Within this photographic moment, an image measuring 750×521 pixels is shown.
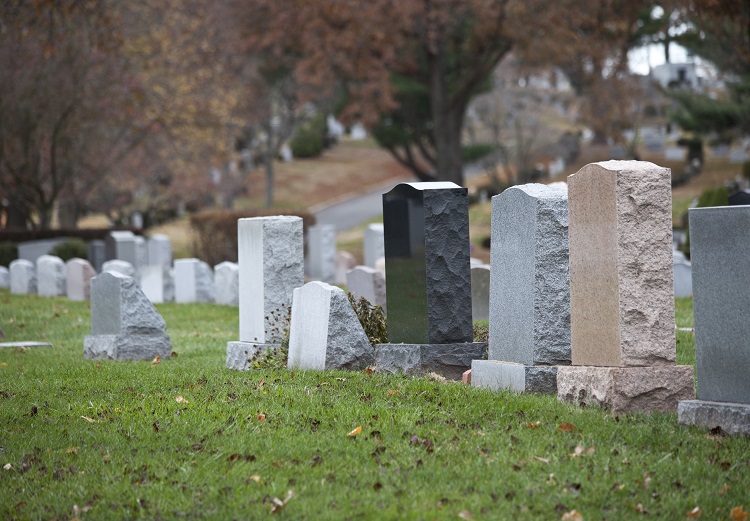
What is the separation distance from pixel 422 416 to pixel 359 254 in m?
25.0

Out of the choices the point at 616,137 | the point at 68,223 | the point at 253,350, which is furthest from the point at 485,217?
the point at 253,350

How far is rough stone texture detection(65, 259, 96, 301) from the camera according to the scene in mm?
21609

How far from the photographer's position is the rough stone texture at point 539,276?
25.9ft

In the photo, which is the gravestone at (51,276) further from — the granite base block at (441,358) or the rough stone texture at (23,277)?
the granite base block at (441,358)

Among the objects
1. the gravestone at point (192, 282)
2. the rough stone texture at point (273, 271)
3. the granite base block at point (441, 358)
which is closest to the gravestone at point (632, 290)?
the granite base block at point (441, 358)

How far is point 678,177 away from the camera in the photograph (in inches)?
1845

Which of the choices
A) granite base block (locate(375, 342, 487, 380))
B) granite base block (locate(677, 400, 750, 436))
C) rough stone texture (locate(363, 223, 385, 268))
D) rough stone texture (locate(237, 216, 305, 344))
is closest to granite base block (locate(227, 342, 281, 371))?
rough stone texture (locate(237, 216, 305, 344))

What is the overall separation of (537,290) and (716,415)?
1.81 meters

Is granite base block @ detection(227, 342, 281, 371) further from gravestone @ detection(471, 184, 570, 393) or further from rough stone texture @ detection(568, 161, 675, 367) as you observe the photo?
rough stone texture @ detection(568, 161, 675, 367)

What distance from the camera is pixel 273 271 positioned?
11.0 metres

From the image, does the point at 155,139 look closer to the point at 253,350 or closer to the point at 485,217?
the point at 485,217

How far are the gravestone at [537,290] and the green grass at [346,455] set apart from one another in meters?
0.37

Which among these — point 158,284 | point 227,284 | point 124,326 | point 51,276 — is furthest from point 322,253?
point 124,326

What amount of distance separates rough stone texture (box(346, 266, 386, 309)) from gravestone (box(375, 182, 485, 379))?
5.55 meters
